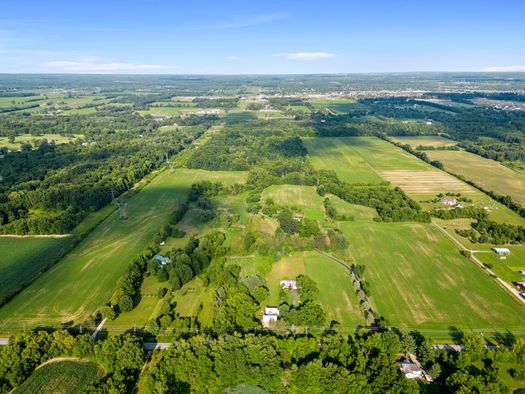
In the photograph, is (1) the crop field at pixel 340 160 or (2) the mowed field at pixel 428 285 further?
(1) the crop field at pixel 340 160

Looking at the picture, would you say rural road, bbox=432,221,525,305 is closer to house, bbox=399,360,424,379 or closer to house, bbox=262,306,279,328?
house, bbox=399,360,424,379

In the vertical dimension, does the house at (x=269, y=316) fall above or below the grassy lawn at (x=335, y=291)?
above

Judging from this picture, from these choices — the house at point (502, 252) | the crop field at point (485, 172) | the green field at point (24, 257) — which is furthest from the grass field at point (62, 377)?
the crop field at point (485, 172)

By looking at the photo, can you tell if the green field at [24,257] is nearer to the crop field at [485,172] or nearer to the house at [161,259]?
the house at [161,259]

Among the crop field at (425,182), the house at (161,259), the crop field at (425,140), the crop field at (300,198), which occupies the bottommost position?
the house at (161,259)

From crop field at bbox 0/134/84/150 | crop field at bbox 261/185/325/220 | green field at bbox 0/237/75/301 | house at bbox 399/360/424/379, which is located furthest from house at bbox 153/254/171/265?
crop field at bbox 0/134/84/150

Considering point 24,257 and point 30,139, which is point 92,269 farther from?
point 30,139

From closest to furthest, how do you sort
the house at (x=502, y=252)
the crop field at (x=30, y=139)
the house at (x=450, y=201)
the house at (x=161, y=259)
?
the house at (x=161, y=259) → the house at (x=502, y=252) → the house at (x=450, y=201) → the crop field at (x=30, y=139)
